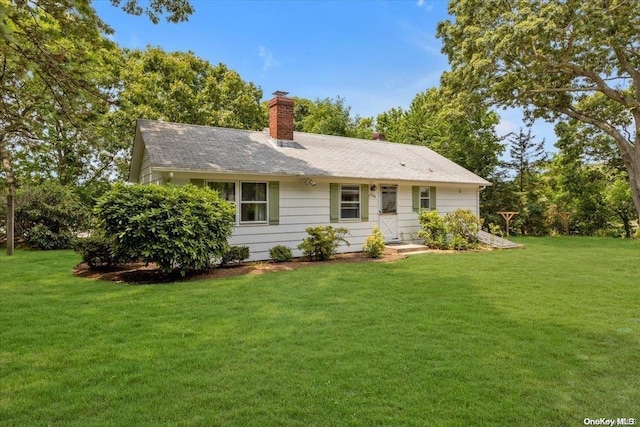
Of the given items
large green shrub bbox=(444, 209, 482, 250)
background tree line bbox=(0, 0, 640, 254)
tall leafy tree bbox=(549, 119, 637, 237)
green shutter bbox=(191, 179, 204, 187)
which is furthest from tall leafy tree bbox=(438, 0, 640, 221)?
green shutter bbox=(191, 179, 204, 187)

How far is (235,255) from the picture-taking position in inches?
371

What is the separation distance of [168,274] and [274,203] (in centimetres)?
370

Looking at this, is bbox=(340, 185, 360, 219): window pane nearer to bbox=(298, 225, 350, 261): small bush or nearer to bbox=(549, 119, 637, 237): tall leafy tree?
bbox=(298, 225, 350, 261): small bush

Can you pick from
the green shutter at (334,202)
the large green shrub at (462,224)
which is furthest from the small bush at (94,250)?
the large green shrub at (462,224)

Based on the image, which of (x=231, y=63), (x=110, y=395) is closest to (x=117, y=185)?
(x=110, y=395)

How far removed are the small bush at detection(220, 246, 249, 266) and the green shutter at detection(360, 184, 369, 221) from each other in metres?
4.50

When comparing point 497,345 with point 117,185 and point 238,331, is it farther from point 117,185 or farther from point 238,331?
point 117,185

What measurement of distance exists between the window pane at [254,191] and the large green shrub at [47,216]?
24.8 feet

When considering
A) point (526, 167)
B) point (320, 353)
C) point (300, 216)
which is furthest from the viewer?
point (526, 167)

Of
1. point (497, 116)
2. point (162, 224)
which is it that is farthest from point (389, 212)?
point (497, 116)

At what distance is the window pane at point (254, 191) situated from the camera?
416 inches

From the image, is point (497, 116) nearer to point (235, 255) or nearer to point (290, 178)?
point (290, 178)

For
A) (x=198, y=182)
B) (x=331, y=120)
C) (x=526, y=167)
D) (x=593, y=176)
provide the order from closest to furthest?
(x=198, y=182), (x=593, y=176), (x=526, y=167), (x=331, y=120)

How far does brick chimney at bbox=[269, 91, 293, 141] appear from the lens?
1277 centimetres
